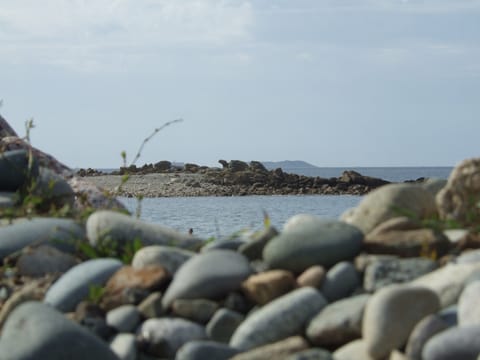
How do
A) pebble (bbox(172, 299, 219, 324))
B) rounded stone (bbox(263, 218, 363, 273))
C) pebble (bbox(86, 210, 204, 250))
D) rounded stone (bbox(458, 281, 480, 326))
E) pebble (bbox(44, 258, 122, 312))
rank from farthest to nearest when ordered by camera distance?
pebble (bbox(86, 210, 204, 250))
pebble (bbox(44, 258, 122, 312))
rounded stone (bbox(263, 218, 363, 273))
pebble (bbox(172, 299, 219, 324))
rounded stone (bbox(458, 281, 480, 326))

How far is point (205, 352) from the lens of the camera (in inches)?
155

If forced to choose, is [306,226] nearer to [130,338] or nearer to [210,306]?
[210,306]

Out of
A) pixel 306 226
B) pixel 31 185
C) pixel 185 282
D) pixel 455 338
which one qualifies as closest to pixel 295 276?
pixel 306 226

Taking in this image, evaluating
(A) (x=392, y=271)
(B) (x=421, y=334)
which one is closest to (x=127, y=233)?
(A) (x=392, y=271)

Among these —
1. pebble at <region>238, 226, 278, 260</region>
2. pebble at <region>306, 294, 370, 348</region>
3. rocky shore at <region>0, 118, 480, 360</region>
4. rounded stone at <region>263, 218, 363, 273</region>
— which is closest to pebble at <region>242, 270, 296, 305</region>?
rocky shore at <region>0, 118, 480, 360</region>

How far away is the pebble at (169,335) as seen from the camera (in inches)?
163

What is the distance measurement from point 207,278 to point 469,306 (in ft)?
4.24

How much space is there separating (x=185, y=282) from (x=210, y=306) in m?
0.18

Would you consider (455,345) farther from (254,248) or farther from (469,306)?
(254,248)

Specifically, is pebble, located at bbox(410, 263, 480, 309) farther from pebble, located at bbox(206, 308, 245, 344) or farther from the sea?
the sea

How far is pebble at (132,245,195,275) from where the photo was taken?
471 centimetres

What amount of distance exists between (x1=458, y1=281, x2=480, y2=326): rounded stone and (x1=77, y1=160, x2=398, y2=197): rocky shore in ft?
128

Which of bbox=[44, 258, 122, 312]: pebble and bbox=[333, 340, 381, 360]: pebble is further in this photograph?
bbox=[44, 258, 122, 312]: pebble

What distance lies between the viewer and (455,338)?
3.45 meters
